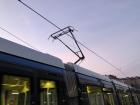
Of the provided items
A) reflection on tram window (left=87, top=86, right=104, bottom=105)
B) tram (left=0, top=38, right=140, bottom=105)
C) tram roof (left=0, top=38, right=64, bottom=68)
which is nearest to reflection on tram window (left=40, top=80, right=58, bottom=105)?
tram (left=0, top=38, right=140, bottom=105)

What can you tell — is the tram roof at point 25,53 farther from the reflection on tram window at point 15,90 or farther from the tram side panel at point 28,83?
the reflection on tram window at point 15,90

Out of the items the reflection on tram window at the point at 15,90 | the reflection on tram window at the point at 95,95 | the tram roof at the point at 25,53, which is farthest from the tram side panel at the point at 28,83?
the reflection on tram window at the point at 95,95

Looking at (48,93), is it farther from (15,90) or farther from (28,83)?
(15,90)

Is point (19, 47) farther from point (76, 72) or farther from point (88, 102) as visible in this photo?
point (88, 102)

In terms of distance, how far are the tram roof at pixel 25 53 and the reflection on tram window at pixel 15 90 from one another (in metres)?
0.60

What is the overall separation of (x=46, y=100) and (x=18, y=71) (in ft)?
3.57

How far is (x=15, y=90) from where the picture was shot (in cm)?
446

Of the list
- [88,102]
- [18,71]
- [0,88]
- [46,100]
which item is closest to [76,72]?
[88,102]

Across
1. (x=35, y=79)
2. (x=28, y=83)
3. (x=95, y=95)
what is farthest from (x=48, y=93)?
(x=95, y=95)

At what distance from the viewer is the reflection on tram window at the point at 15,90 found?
13.8 feet

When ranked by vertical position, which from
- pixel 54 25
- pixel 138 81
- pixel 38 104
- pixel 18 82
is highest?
pixel 138 81

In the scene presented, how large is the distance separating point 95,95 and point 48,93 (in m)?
3.99

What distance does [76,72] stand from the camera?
26.2 feet

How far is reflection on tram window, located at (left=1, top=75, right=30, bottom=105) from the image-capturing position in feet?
13.8
